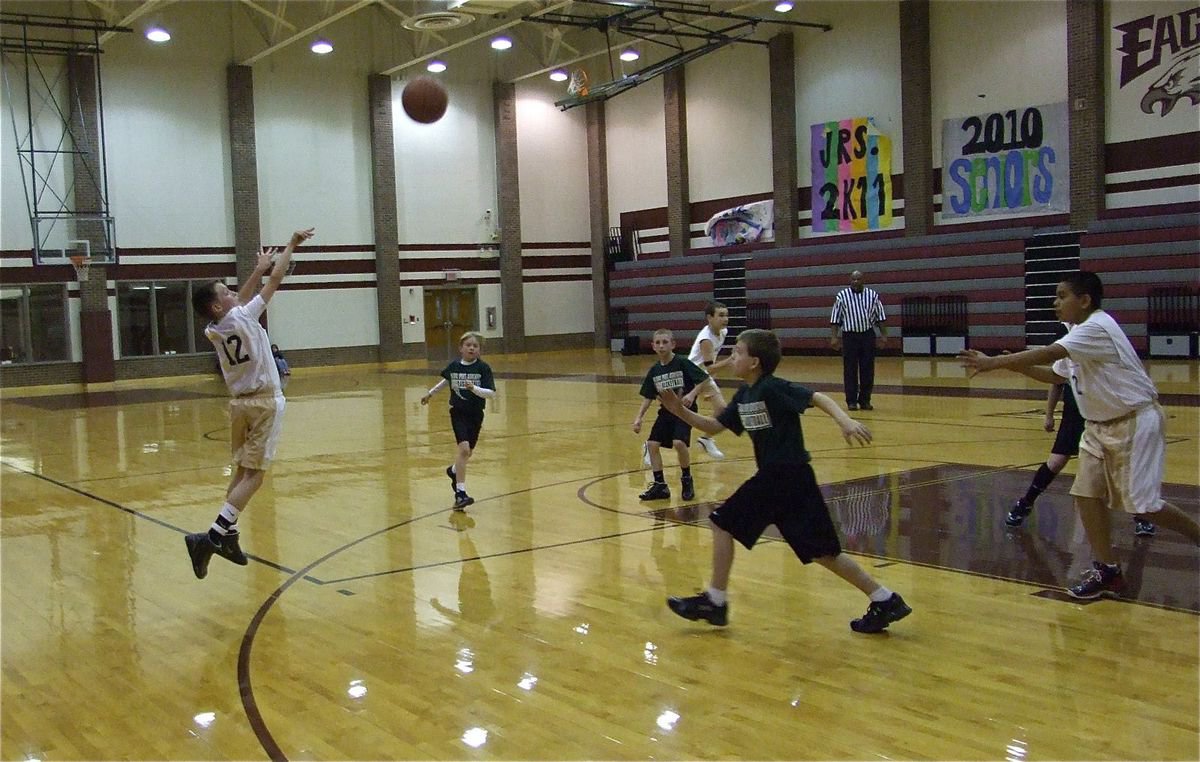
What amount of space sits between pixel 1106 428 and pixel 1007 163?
1884 centimetres

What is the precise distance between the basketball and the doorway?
16.1 meters

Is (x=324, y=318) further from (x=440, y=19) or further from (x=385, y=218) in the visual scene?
(x=440, y=19)

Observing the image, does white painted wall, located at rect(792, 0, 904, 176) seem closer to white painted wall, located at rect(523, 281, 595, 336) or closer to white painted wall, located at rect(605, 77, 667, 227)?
white painted wall, located at rect(605, 77, 667, 227)

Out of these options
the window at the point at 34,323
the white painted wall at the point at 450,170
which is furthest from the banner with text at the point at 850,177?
the window at the point at 34,323

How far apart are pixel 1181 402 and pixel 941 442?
453 cm

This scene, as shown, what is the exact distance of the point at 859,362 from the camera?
1440 centimetres

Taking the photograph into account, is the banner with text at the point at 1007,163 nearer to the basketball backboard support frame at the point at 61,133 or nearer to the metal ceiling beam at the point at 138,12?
the metal ceiling beam at the point at 138,12

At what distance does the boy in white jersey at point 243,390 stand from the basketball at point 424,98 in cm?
808

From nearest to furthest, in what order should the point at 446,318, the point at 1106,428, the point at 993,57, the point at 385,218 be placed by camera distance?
the point at 1106,428, the point at 993,57, the point at 385,218, the point at 446,318

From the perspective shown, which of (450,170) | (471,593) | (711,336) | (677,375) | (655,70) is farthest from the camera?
(450,170)

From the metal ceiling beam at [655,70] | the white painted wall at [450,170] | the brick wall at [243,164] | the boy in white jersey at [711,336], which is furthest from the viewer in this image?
the white painted wall at [450,170]

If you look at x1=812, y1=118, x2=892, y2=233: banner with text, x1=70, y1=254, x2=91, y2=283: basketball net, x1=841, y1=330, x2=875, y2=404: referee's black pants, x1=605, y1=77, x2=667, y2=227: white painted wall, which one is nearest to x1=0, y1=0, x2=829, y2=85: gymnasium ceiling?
x1=605, y1=77, x2=667, y2=227: white painted wall

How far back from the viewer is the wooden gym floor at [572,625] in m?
3.97

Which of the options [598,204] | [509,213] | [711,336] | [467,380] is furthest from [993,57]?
[467,380]
